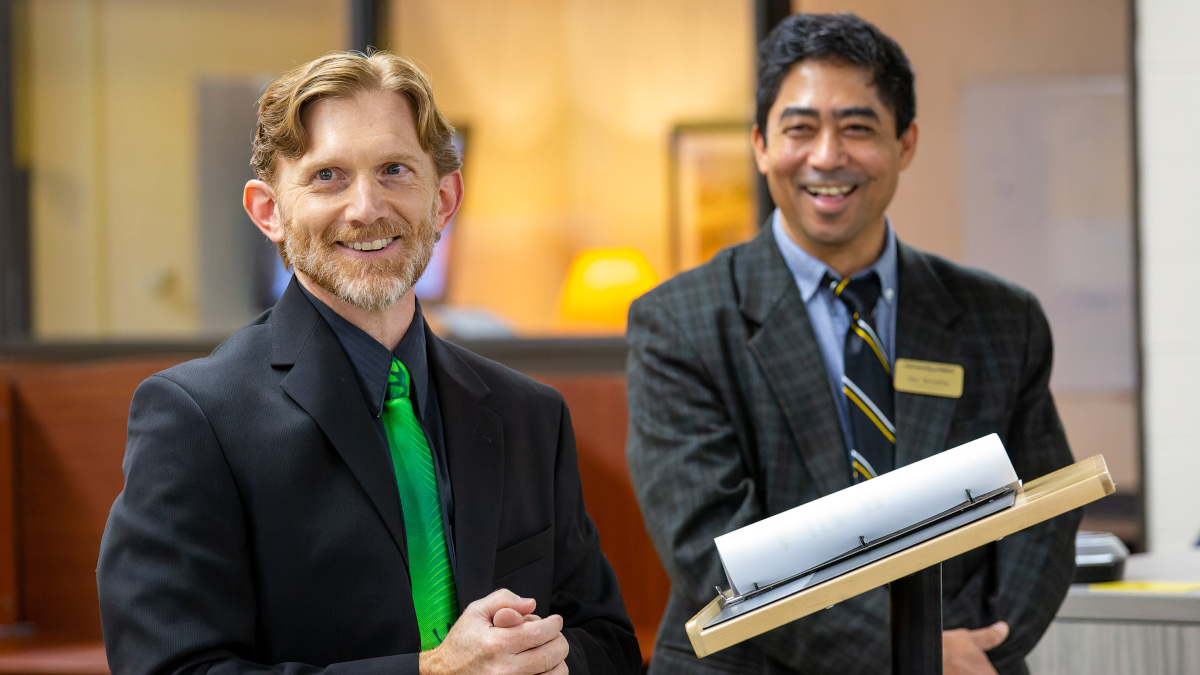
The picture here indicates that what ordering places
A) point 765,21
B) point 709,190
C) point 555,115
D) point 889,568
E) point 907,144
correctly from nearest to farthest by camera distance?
point 889,568 → point 907,144 → point 765,21 → point 709,190 → point 555,115

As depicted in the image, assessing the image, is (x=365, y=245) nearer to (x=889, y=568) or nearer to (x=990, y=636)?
(x=889, y=568)

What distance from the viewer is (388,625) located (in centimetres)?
128

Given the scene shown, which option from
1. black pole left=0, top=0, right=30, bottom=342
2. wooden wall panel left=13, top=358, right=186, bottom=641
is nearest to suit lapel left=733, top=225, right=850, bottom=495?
wooden wall panel left=13, top=358, right=186, bottom=641

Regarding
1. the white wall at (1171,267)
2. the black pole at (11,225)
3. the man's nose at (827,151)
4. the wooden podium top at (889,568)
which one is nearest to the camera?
the wooden podium top at (889,568)

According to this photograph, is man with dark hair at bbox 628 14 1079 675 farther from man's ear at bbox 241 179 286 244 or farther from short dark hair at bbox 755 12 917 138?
man's ear at bbox 241 179 286 244

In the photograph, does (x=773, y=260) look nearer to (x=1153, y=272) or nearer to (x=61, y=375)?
(x=1153, y=272)

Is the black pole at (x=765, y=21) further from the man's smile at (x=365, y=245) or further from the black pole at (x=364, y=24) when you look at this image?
the man's smile at (x=365, y=245)

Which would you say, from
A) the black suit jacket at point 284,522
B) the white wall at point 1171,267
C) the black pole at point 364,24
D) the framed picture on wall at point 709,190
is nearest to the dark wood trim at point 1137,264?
the white wall at point 1171,267

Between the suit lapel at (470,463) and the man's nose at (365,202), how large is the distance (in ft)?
0.66

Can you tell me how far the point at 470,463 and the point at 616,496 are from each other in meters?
2.08

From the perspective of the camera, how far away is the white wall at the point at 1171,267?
3.36 metres

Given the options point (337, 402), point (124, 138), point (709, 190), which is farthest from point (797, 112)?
point (124, 138)

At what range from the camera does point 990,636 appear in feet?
5.86

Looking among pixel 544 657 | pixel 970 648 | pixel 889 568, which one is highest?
pixel 889 568
